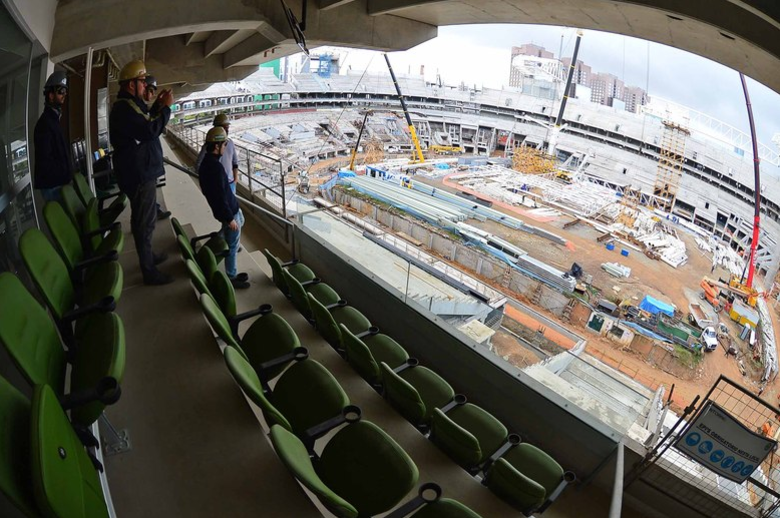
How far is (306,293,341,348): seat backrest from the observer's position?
6.74 feet

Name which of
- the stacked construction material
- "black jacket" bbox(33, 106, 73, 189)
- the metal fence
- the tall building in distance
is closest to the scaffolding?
the tall building in distance

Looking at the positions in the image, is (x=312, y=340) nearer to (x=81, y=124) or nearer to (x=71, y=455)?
(x=71, y=455)

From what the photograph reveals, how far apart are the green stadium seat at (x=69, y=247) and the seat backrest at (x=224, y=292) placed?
1.36 ft

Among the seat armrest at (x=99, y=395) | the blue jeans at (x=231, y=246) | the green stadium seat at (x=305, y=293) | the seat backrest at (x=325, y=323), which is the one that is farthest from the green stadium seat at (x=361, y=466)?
the blue jeans at (x=231, y=246)

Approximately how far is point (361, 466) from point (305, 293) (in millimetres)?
1132

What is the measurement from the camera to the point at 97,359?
1.08 meters

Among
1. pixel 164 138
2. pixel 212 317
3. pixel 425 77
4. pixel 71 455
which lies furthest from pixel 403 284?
pixel 425 77

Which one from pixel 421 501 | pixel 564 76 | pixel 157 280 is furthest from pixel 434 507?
pixel 564 76

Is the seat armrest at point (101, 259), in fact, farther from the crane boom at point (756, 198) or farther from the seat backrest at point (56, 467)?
the crane boom at point (756, 198)

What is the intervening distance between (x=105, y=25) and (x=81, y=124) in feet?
3.61

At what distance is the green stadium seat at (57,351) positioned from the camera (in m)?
0.94

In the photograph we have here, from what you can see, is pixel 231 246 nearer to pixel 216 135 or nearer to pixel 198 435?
pixel 216 135

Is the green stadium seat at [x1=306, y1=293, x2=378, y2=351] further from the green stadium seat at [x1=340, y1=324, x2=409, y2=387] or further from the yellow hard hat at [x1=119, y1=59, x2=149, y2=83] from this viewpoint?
the yellow hard hat at [x1=119, y1=59, x2=149, y2=83]

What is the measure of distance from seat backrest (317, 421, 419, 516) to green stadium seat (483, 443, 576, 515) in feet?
1.52
